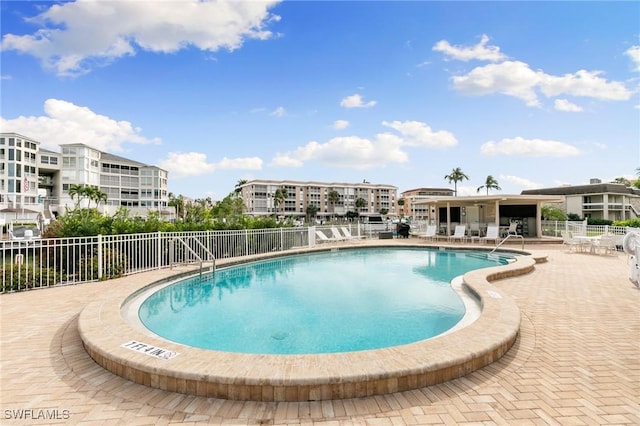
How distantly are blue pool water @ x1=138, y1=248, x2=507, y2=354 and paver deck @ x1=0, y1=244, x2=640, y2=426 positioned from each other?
1.59 meters

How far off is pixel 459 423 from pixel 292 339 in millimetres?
3098

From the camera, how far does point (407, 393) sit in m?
2.95

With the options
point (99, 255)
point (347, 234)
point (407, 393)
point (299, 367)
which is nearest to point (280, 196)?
point (347, 234)

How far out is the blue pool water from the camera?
5117mm

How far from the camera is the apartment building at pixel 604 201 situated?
5688 cm

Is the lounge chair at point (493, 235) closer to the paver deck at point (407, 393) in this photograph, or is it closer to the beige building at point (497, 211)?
the beige building at point (497, 211)

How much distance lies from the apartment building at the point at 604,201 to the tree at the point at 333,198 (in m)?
51.0

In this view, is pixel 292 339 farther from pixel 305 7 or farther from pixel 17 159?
pixel 17 159

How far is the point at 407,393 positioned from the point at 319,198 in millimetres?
86504

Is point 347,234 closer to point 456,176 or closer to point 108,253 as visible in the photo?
point 108,253

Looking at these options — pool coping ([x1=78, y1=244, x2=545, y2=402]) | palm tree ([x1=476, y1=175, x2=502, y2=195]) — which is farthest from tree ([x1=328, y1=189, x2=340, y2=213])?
pool coping ([x1=78, y1=244, x2=545, y2=402])

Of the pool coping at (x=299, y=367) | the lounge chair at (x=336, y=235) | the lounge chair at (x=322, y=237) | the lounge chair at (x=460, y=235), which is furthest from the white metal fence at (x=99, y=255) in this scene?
the lounge chair at (x=460, y=235)

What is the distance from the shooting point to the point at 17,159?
44875 mm

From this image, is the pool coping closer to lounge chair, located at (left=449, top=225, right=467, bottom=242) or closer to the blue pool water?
the blue pool water
